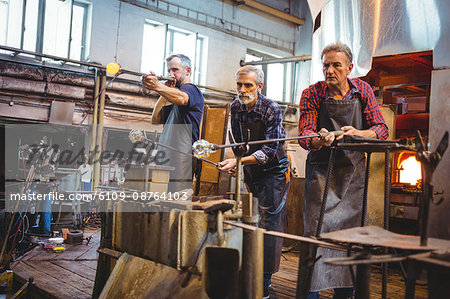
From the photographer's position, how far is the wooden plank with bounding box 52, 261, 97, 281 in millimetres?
4676

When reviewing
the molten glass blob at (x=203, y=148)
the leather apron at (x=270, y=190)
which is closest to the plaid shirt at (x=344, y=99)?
the leather apron at (x=270, y=190)

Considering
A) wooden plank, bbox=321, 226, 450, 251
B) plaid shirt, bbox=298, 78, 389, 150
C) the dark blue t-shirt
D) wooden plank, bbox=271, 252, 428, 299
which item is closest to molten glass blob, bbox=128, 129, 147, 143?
the dark blue t-shirt

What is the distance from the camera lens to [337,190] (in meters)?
3.05

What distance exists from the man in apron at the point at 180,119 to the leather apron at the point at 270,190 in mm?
527

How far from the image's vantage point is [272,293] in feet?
13.0

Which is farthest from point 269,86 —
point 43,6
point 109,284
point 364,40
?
point 109,284

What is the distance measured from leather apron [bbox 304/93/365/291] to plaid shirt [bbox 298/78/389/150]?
53 millimetres

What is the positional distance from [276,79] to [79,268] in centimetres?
1037

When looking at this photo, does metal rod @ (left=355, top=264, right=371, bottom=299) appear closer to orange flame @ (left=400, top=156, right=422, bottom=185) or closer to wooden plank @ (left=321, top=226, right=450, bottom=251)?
wooden plank @ (left=321, top=226, right=450, bottom=251)

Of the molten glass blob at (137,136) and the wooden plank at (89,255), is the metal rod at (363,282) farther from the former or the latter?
the wooden plank at (89,255)

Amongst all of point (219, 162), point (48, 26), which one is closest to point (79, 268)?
point (219, 162)

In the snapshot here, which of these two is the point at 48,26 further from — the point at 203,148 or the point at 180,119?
the point at 203,148

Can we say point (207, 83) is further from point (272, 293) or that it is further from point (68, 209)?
point (272, 293)

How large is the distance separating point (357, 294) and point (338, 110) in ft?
5.15
